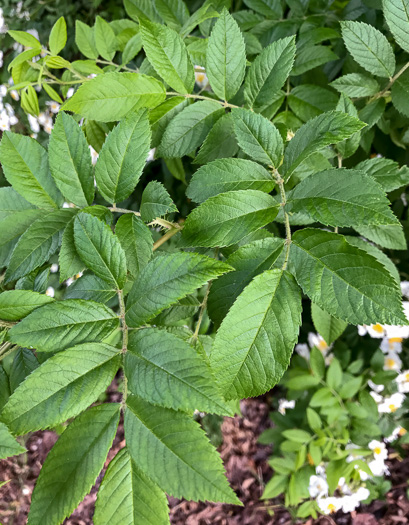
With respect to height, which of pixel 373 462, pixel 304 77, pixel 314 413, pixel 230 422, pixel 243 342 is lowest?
pixel 230 422

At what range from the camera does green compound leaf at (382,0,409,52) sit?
0.69m

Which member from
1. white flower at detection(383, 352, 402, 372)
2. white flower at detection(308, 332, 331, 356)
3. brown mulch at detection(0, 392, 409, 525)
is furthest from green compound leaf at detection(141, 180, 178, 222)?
brown mulch at detection(0, 392, 409, 525)

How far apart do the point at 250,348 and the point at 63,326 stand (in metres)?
0.25

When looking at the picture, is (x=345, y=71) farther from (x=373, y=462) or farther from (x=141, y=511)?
(x=373, y=462)

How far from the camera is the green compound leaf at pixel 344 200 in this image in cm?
52

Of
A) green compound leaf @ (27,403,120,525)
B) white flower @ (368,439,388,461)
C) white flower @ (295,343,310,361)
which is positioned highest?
green compound leaf @ (27,403,120,525)

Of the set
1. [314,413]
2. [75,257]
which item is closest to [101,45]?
[75,257]

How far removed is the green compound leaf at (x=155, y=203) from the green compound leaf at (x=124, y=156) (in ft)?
Answer: 0.10

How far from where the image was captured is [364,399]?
154cm

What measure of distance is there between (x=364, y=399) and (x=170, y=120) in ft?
4.21

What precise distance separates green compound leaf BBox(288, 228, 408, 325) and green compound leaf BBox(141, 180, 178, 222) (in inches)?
8.0

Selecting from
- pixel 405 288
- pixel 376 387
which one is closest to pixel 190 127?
pixel 405 288

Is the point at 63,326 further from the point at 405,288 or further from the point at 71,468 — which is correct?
the point at 405,288

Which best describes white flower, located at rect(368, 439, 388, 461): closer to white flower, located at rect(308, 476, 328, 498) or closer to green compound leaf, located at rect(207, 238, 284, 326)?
white flower, located at rect(308, 476, 328, 498)
